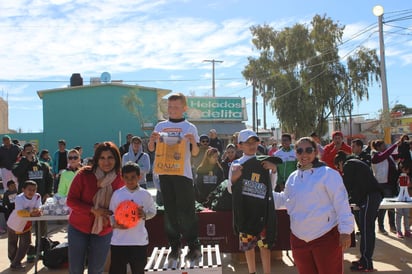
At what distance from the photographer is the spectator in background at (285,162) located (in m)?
8.38

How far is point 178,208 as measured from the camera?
451cm

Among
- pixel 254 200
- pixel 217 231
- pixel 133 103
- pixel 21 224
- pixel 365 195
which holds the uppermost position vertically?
pixel 133 103

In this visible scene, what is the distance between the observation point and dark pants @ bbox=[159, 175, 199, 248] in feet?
14.6

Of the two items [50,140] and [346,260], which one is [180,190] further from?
[50,140]

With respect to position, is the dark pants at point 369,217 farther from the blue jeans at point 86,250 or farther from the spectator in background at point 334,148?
the blue jeans at point 86,250

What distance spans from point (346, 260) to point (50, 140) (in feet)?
81.9

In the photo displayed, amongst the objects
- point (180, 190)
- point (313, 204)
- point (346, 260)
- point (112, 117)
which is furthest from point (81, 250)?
point (112, 117)

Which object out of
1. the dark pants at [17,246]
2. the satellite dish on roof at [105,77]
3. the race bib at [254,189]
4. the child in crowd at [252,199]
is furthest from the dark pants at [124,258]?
the satellite dish on roof at [105,77]

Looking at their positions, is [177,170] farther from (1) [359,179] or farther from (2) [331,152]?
(2) [331,152]

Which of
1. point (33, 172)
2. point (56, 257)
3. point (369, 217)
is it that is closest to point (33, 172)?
point (33, 172)

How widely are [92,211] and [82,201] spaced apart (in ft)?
0.44

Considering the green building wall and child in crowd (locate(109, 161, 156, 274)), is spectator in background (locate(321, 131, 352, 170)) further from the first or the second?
the green building wall

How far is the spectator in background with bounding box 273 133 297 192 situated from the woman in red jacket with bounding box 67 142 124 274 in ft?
16.0

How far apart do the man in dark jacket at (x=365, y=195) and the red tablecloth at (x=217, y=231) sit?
1047 mm
